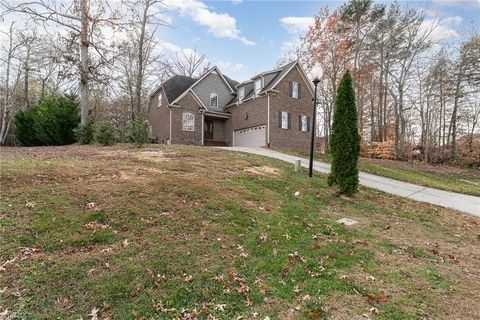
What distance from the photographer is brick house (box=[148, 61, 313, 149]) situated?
2089cm

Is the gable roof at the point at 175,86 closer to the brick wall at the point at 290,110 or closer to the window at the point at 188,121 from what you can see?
the window at the point at 188,121

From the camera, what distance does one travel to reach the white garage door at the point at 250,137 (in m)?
21.1

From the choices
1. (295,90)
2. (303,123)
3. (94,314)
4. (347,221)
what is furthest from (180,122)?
(94,314)

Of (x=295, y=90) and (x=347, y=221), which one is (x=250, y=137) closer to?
(x=295, y=90)

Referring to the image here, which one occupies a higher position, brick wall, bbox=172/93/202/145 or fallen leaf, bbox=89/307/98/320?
brick wall, bbox=172/93/202/145

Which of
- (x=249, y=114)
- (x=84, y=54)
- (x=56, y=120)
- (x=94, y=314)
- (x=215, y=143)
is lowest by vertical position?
(x=94, y=314)

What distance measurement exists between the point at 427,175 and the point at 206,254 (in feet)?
57.1

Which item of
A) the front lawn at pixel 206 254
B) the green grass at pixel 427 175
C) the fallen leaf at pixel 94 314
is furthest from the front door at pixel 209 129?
the fallen leaf at pixel 94 314

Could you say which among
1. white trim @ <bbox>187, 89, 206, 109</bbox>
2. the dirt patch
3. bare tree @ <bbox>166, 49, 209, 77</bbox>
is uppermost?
bare tree @ <bbox>166, 49, 209, 77</bbox>

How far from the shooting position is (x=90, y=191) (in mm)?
5672

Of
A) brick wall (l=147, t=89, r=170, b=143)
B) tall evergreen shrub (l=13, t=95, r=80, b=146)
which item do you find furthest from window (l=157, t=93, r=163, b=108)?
tall evergreen shrub (l=13, t=95, r=80, b=146)

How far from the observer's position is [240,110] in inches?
910

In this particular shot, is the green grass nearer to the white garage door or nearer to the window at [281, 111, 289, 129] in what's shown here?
the white garage door

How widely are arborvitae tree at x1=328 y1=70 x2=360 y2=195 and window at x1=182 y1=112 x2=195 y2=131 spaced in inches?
595
